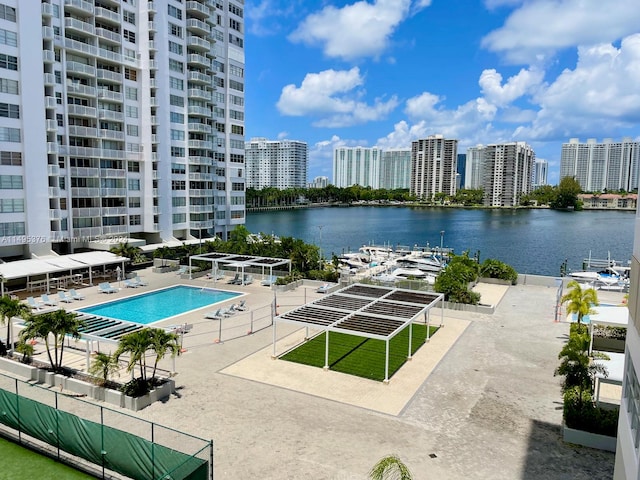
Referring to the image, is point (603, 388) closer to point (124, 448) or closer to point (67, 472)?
point (124, 448)

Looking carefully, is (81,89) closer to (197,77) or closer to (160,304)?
(197,77)

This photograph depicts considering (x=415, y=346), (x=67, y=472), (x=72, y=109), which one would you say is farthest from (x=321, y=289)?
(x=72, y=109)

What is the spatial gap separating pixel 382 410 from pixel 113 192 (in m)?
42.8

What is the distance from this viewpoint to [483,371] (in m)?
22.3

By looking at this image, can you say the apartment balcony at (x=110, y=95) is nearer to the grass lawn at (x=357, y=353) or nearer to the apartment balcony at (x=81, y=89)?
the apartment balcony at (x=81, y=89)

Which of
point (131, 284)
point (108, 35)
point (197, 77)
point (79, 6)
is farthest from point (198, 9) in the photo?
point (131, 284)

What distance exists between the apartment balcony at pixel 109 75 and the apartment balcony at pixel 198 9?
43.4 ft

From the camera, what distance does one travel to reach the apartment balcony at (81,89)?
46.3 m

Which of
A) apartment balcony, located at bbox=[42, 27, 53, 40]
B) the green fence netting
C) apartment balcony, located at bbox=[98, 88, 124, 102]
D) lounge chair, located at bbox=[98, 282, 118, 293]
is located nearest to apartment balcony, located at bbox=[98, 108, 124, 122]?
apartment balcony, located at bbox=[98, 88, 124, 102]

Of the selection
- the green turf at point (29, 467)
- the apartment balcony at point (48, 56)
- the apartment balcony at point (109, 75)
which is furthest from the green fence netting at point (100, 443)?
the apartment balcony at point (109, 75)

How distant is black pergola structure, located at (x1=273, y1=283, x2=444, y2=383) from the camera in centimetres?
2222

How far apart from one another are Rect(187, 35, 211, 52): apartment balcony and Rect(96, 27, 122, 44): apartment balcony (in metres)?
9.16

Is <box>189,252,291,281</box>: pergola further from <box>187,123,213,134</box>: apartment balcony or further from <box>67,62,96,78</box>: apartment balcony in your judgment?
<box>67,62,96,78</box>: apartment balcony

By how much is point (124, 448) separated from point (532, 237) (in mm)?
104353
